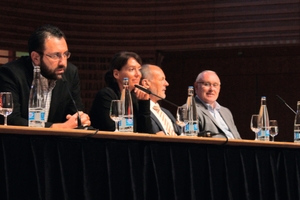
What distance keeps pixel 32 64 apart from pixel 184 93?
13.7 feet

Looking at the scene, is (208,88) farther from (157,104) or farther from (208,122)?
(157,104)

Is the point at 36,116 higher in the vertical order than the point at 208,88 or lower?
lower

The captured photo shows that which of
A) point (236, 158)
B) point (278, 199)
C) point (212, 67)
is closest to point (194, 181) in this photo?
point (236, 158)

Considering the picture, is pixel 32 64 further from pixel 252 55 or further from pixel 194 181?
pixel 252 55

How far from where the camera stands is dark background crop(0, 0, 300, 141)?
17.9 ft

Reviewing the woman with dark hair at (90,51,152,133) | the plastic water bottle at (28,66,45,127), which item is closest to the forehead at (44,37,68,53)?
the plastic water bottle at (28,66,45,127)

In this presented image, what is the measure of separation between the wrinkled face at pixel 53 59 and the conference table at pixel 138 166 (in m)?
0.75

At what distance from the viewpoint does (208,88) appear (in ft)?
12.9

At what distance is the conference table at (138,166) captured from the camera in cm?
163

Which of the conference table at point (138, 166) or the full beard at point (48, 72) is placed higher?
the full beard at point (48, 72)

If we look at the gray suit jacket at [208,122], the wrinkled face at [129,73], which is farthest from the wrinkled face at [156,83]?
the gray suit jacket at [208,122]

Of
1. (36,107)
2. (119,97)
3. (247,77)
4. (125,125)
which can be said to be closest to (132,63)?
(119,97)

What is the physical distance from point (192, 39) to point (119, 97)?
3032 millimetres

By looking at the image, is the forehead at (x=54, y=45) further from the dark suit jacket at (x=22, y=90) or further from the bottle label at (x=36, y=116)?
the bottle label at (x=36, y=116)
